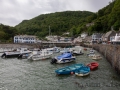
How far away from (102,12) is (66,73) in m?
162

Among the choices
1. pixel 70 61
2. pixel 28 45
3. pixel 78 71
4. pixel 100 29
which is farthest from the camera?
pixel 100 29

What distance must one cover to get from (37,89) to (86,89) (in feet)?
20.9

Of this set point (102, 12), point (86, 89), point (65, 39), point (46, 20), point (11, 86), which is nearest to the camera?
point (86, 89)

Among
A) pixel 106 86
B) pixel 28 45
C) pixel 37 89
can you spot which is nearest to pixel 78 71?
pixel 106 86

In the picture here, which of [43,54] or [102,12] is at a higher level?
[102,12]

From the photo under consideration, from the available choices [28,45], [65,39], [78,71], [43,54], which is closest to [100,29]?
[65,39]

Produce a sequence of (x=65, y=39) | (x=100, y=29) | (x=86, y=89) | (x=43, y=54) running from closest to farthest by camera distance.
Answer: (x=86, y=89) → (x=43, y=54) → (x=100, y=29) → (x=65, y=39)

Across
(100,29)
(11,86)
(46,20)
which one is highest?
(46,20)

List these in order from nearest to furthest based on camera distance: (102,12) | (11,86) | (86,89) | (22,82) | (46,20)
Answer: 1. (86,89)
2. (11,86)
3. (22,82)
4. (102,12)
5. (46,20)

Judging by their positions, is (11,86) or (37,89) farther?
(11,86)

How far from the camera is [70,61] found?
130 ft

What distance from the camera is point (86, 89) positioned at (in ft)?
60.6

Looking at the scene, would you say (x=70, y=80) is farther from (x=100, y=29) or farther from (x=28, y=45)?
(x=100, y=29)

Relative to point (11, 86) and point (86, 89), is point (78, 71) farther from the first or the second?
point (11, 86)
